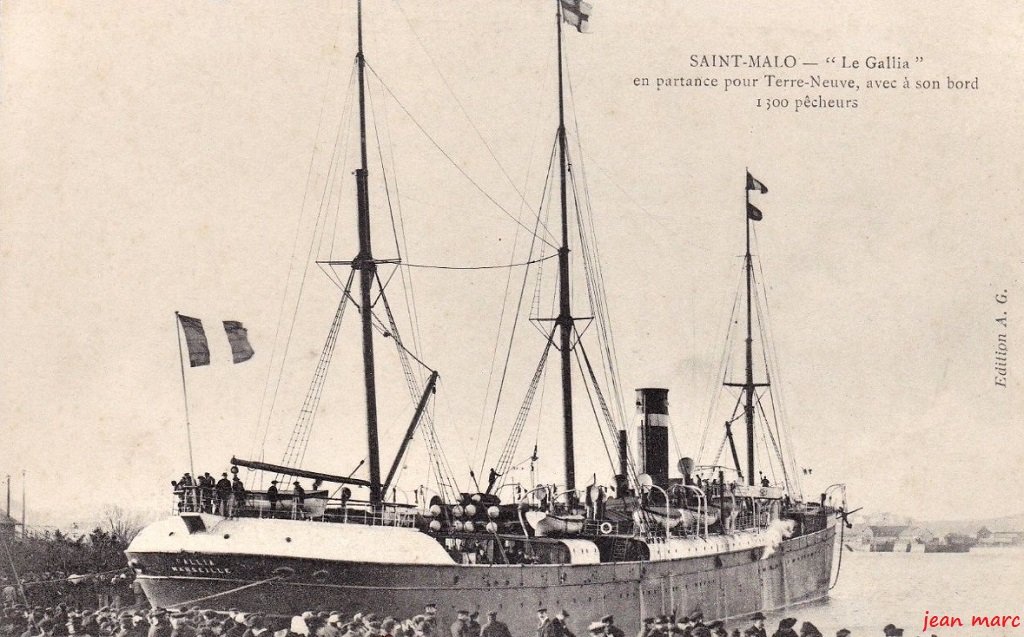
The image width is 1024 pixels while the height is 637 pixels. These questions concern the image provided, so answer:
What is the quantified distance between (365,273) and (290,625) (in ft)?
24.9

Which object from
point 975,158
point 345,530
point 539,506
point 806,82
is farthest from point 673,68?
point 345,530

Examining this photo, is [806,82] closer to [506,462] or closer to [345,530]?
[506,462]


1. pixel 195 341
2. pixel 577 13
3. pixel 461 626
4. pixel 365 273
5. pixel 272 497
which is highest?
pixel 577 13

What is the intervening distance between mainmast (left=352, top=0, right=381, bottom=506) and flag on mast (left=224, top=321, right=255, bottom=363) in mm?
2395

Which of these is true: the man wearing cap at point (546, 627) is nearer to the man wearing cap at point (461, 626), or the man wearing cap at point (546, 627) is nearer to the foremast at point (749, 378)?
the man wearing cap at point (461, 626)

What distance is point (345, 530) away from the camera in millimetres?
18766

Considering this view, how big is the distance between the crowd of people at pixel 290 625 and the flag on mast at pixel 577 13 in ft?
37.8

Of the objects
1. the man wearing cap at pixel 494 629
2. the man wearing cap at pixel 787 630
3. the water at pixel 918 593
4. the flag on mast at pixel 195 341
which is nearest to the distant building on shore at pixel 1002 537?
the water at pixel 918 593

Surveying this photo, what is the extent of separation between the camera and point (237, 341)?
21.5 metres

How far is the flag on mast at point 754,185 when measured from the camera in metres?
24.1

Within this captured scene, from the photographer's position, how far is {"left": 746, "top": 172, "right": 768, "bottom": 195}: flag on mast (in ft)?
78.9

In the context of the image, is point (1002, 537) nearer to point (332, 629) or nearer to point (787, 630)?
point (787, 630)

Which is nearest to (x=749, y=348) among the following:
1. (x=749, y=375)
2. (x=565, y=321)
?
(x=749, y=375)

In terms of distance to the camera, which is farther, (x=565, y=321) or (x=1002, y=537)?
→ (x=565, y=321)
